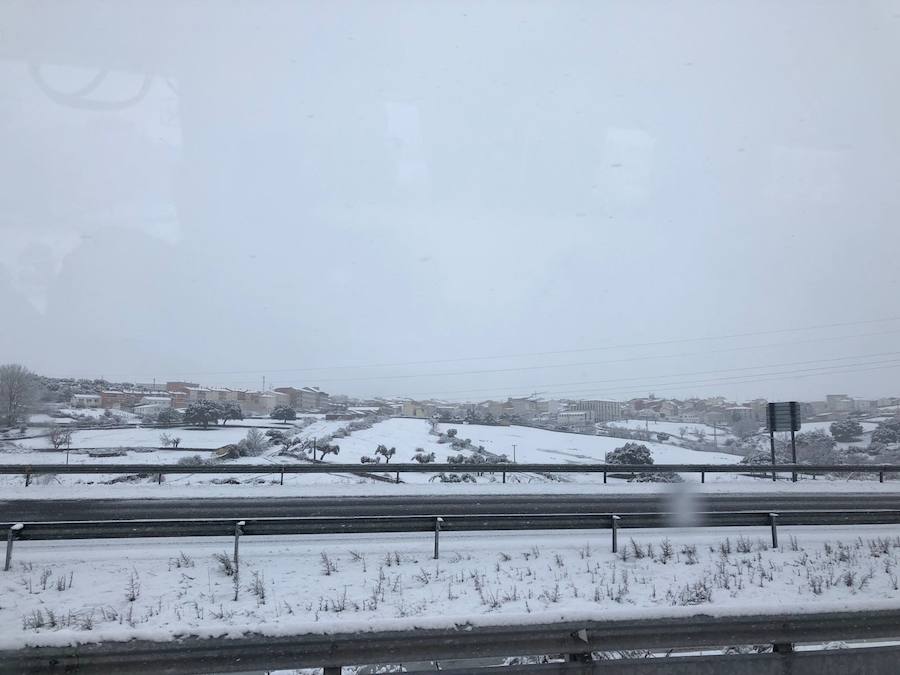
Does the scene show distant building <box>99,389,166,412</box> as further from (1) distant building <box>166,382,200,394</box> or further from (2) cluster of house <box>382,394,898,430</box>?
(2) cluster of house <box>382,394,898,430</box>

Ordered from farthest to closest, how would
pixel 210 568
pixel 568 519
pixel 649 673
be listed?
pixel 568 519 → pixel 210 568 → pixel 649 673

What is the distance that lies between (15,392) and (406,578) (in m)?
14.4

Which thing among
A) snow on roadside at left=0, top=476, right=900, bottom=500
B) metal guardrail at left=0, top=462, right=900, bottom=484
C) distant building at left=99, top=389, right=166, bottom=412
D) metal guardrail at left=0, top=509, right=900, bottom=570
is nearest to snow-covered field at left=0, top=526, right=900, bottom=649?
metal guardrail at left=0, top=509, right=900, bottom=570

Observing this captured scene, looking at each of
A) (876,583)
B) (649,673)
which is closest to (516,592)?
(649,673)

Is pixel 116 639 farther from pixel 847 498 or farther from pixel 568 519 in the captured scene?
pixel 847 498

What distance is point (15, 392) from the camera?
1644cm

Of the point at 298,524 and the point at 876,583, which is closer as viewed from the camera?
the point at 876,583

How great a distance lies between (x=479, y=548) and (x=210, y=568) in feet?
15.6

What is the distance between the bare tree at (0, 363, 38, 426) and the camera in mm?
16000

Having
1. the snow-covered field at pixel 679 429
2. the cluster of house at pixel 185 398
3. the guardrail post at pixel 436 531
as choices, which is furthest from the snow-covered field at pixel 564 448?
the guardrail post at pixel 436 531

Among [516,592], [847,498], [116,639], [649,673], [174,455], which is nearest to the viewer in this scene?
[116,639]

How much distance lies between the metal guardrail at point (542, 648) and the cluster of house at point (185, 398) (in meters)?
17.4

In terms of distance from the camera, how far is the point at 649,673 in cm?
405

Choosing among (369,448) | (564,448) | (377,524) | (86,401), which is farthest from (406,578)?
(86,401)
